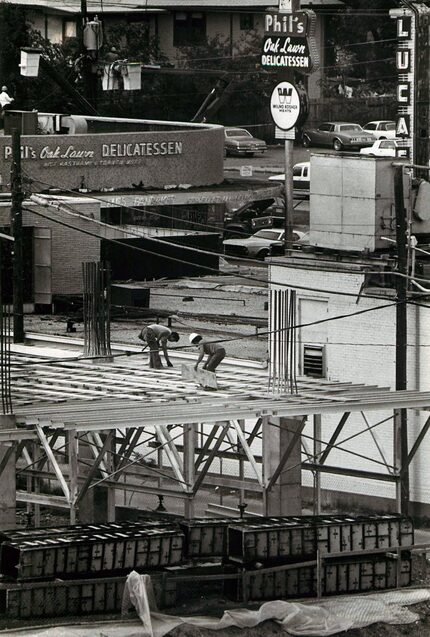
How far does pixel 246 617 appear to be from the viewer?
2959 cm

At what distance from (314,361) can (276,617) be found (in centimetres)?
1171

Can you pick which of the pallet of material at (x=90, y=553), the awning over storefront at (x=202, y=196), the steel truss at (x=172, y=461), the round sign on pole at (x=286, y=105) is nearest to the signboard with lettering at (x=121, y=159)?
the awning over storefront at (x=202, y=196)

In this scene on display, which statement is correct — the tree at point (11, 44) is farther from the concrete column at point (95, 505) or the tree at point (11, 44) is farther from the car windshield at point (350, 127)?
the concrete column at point (95, 505)

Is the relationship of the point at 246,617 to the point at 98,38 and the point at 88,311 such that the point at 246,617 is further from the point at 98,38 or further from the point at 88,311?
the point at 98,38

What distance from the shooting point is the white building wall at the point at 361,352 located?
38375 millimetres

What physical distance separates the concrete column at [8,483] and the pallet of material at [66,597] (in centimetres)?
224

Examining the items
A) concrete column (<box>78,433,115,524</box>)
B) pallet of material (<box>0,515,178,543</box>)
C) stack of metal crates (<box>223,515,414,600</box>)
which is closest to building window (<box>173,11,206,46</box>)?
concrete column (<box>78,433,115,524</box>)

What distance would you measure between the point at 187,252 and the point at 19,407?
1177 inches

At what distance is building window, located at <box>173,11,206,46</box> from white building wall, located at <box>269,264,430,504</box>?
58454 millimetres

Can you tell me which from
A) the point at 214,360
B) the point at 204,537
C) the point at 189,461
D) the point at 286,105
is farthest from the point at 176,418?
the point at 286,105

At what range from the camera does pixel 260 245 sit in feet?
213

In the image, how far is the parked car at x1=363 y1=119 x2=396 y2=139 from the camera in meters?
83.3

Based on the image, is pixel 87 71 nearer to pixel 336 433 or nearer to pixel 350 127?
pixel 350 127

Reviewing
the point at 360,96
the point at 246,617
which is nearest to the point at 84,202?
the point at 246,617
